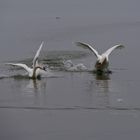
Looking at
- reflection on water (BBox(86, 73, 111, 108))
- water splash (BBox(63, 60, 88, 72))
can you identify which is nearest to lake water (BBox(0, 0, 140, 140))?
reflection on water (BBox(86, 73, 111, 108))

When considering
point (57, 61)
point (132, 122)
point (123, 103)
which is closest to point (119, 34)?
point (57, 61)

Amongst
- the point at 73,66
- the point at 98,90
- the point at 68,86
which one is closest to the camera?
the point at 98,90

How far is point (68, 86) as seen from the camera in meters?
19.6

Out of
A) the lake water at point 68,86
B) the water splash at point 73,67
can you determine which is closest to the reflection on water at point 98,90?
the lake water at point 68,86

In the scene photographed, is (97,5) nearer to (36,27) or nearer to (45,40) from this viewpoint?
(36,27)

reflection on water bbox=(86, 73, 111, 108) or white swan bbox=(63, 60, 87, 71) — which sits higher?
white swan bbox=(63, 60, 87, 71)

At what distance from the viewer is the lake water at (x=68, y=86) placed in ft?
48.1

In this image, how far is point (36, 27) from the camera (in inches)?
1383

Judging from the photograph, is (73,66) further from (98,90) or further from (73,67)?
(98,90)

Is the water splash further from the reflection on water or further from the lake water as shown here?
the reflection on water

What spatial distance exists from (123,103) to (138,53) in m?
8.69

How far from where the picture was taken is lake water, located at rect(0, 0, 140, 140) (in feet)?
48.1

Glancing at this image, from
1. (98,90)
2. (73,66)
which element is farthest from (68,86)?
(73,66)

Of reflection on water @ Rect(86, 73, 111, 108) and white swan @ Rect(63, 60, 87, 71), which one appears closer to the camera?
reflection on water @ Rect(86, 73, 111, 108)
